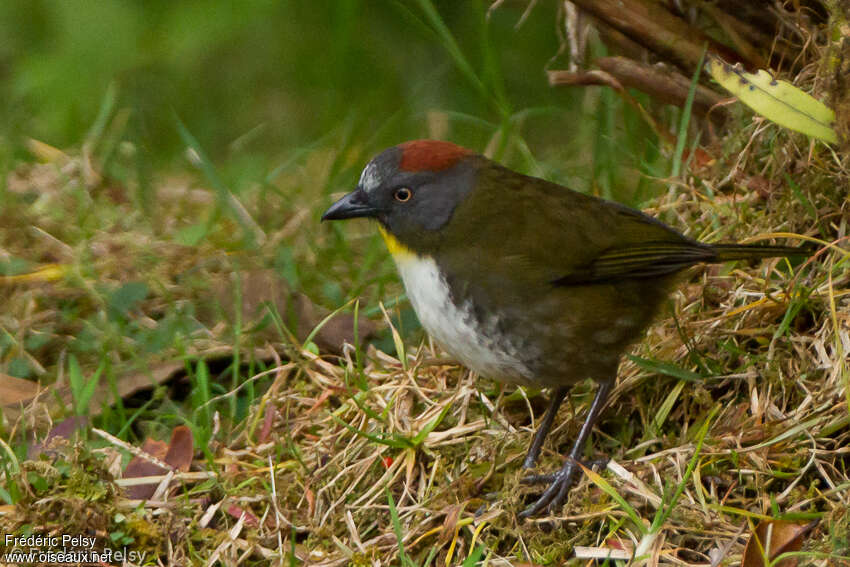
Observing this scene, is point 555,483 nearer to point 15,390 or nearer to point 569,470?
A: point 569,470

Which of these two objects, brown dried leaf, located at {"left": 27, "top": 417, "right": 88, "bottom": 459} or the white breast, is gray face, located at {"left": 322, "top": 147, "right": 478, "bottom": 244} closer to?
the white breast

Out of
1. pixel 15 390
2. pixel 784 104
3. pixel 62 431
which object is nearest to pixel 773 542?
pixel 784 104

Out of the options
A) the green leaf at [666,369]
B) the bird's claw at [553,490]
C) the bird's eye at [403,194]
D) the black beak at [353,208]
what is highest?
the bird's eye at [403,194]

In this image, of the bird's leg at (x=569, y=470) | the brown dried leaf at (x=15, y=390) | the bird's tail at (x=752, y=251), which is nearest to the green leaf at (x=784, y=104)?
the bird's tail at (x=752, y=251)

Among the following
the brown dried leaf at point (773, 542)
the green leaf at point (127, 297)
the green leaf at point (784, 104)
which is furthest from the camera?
the green leaf at point (127, 297)

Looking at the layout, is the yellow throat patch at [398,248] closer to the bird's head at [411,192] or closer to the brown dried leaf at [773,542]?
the bird's head at [411,192]

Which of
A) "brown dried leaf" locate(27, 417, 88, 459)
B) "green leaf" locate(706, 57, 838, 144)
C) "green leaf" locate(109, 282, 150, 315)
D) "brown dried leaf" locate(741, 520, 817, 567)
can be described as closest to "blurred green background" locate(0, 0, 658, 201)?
"green leaf" locate(109, 282, 150, 315)

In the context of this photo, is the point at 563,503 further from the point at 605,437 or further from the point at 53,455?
the point at 53,455

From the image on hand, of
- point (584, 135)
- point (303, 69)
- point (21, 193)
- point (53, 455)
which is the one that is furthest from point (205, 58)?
point (53, 455)
